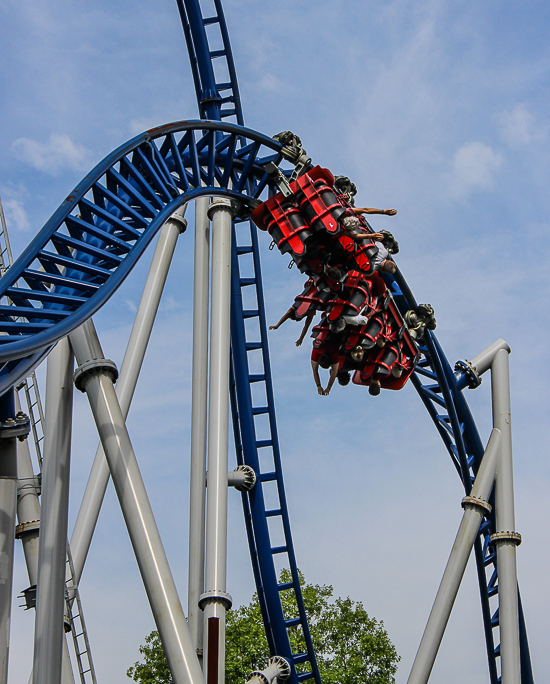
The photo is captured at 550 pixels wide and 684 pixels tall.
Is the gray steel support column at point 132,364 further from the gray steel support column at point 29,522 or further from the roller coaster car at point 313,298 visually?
the roller coaster car at point 313,298

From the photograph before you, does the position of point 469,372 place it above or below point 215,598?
above

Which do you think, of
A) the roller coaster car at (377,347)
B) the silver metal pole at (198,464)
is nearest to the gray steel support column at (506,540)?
the roller coaster car at (377,347)

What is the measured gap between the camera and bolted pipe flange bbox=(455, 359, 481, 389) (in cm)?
1016

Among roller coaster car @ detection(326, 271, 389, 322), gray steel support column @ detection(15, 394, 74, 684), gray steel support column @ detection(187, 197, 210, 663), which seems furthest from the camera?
roller coaster car @ detection(326, 271, 389, 322)

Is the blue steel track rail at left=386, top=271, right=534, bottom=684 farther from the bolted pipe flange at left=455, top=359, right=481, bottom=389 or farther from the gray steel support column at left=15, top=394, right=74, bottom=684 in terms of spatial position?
the gray steel support column at left=15, top=394, right=74, bottom=684

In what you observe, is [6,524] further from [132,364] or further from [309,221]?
[309,221]

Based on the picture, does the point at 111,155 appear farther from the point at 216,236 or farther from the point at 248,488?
the point at 248,488

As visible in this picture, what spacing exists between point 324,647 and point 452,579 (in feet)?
26.1

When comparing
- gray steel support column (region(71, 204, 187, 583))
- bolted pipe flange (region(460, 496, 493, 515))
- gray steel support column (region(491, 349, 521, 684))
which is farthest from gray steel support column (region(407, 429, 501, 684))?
gray steel support column (region(71, 204, 187, 583))

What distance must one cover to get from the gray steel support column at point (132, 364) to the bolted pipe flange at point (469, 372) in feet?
13.1

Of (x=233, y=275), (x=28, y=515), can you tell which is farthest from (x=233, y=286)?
(x=28, y=515)

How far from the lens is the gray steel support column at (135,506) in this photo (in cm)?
462

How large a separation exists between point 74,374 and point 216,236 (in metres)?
2.73

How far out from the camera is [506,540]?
8523 millimetres
